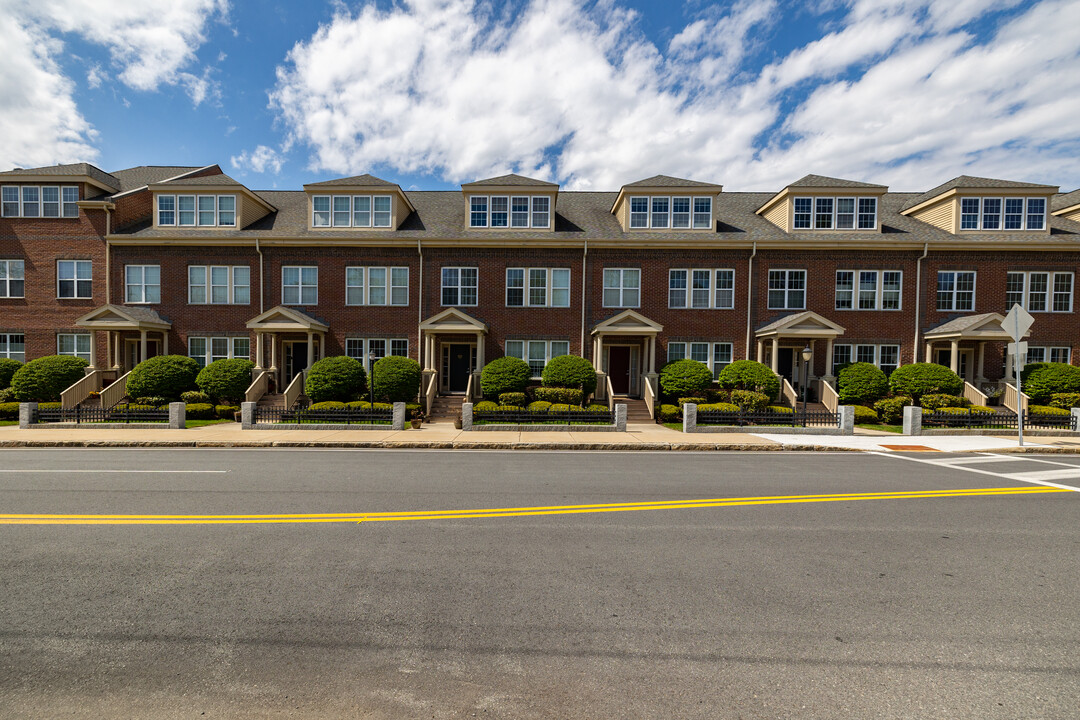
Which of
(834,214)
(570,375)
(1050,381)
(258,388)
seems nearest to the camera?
(1050,381)

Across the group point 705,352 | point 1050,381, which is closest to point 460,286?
point 705,352

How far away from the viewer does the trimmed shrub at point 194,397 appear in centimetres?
1867

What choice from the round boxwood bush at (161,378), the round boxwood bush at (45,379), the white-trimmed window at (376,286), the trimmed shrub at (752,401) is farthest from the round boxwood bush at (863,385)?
the round boxwood bush at (45,379)

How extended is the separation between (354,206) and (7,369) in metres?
16.4

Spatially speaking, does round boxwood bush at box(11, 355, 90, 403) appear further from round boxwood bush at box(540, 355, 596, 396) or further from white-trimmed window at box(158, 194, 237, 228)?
round boxwood bush at box(540, 355, 596, 396)

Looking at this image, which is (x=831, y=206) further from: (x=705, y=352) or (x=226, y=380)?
(x=226, y=380)

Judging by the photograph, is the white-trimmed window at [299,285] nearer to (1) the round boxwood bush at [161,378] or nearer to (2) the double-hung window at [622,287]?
(1) the round boxwood bush at [161,378]

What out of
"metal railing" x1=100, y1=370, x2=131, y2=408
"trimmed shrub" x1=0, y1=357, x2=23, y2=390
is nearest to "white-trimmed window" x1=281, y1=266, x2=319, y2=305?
"metal railing" x1=100, y1=370, x2=131, y2=408

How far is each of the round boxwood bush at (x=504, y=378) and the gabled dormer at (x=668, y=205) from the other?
939 cm

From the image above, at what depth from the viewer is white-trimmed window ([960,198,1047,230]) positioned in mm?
22188

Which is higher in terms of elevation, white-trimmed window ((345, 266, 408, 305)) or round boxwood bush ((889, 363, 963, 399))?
white-trimmed window ((345, 266, 408, 305))

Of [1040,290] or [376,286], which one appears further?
[376,286]

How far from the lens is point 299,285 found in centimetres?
2239

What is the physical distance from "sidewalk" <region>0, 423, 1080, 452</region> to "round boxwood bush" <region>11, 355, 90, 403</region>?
3.33 metres
